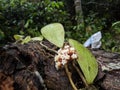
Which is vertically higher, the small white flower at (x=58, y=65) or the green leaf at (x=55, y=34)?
the green leaf at (x=55, y=34)

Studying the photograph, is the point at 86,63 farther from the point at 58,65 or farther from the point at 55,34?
the point at 55,34

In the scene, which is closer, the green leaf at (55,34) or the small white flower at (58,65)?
the small white flower at (58,65)

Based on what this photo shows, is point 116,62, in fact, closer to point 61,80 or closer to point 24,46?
point 61,80

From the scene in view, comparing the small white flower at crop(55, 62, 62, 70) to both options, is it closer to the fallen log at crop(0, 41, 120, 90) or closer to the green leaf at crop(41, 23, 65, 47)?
the fallen log at crop(0, 41, 120, 90)

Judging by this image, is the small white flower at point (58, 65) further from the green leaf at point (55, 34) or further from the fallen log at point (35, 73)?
the green leaf at point (55, 34)

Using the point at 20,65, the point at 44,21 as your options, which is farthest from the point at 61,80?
the point at 44,21

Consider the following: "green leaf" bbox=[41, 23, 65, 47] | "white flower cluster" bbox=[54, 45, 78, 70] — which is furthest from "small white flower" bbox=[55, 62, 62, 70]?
"green leaf" bbox=[41, 23, 65, 47]

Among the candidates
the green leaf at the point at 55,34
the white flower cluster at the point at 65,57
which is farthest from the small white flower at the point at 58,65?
the green leaf at the point at 55,34
